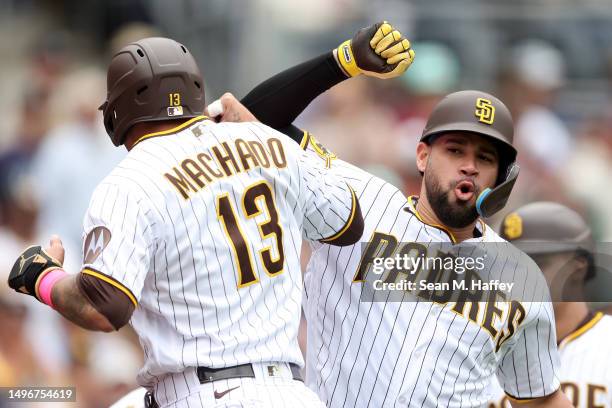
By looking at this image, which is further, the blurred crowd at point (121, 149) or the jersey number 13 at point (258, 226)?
the blurred crowd at point (121, 149)

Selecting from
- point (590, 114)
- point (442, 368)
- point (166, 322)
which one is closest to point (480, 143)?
point (442, 368)

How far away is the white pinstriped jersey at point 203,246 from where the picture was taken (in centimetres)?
386

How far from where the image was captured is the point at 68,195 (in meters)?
8.87

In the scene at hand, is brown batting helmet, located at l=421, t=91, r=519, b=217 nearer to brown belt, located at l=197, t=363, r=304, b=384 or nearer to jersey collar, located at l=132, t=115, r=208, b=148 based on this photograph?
jersey collar, located at l=132, t=115, r=208, b=148

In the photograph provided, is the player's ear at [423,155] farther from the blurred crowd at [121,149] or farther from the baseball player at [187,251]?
the blurred crowd at [121,149]

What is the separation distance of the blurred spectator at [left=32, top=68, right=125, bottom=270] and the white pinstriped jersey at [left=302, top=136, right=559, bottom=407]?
3930 millimetres

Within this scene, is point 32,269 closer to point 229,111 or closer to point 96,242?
point 96,242

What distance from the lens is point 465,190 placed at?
4.89m

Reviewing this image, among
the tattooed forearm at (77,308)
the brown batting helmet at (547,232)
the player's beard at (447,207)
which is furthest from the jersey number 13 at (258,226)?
the brown batting helmet at (547,232)

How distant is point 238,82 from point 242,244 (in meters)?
5.66

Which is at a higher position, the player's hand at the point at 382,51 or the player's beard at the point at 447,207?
the player's hand at the point at 382,51

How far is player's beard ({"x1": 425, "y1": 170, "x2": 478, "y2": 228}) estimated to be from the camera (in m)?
4.88

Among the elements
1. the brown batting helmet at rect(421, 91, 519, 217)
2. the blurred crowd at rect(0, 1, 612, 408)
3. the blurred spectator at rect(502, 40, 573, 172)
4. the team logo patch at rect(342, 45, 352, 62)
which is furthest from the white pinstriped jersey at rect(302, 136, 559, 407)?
the blurred spectator at rect(502, 40, 573, 172)

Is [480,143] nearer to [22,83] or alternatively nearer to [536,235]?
[536,235]
